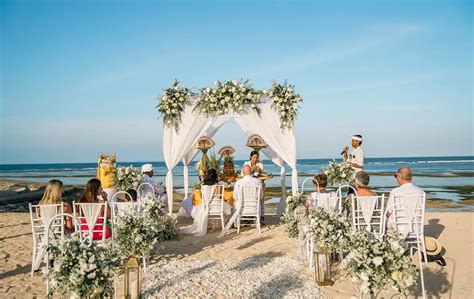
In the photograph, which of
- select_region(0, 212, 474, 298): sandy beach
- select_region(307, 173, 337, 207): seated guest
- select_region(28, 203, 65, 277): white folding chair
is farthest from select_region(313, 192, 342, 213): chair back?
select_region(28, 203, 65, 277): white folding chair

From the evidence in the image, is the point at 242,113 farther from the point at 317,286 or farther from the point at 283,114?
the point at 317,286

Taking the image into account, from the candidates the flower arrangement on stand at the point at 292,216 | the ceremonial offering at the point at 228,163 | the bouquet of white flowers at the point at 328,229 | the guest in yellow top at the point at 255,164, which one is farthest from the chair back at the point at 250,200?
the bouquet of white flowers at the point at 328,229

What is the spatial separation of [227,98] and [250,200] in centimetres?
264

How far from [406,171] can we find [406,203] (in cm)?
49

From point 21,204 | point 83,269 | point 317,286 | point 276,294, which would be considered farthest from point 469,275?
point 21,204

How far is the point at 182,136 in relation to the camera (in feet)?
35.0

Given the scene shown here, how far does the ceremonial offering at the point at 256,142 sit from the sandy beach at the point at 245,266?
257 cm

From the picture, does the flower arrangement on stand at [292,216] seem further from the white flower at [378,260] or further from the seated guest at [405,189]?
the white flower at [378,260]

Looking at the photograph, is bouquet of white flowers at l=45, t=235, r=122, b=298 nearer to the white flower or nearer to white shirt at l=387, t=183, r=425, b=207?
the white flower

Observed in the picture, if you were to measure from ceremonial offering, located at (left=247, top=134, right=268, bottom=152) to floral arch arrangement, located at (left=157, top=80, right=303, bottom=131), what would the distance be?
3.74 feet

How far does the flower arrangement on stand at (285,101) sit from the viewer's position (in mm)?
10578

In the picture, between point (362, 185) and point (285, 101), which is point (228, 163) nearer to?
point (285, 101)

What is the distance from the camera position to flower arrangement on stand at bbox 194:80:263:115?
34.4 ft

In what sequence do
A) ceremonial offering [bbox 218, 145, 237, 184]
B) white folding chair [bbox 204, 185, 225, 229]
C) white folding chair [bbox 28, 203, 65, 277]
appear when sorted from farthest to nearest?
1. ceremonial offering [bbox 218, 145, 237, 184]
2. white folding chair [bbox 204, 185, 225, 229]
3. white folding chair [bbox 28, 203, 65, 277]
